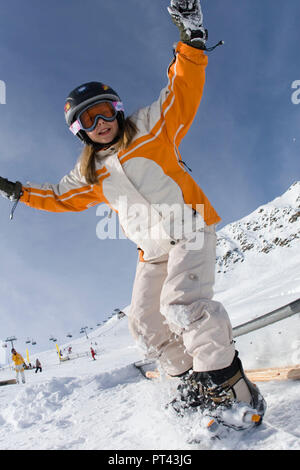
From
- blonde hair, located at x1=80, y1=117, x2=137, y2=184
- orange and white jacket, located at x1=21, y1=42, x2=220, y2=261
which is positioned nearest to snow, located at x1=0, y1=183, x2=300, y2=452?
orange and white jacket, located at x1=21, y1=42, x2=220, y2=261

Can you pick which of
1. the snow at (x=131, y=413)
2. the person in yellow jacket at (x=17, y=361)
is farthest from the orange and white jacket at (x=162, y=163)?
the person in yellow jacket at (x=17, y=361)

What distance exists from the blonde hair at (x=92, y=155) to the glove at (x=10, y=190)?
0.81m

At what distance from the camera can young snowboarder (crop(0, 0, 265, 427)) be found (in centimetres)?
205

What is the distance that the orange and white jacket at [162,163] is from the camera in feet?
8.11

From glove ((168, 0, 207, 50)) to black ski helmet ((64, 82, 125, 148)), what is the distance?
745mm

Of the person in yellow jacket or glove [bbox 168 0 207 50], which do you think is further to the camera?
the person in yellow jacket

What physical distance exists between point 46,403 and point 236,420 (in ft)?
9.95

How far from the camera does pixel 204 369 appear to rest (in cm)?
201

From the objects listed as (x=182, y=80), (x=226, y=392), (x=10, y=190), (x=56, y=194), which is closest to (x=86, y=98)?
(x=182, y=80)

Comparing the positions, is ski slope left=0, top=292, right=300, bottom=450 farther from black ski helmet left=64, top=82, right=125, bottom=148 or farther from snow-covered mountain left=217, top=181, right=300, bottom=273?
snow-covered mountain left=217, top=181, right=300, bottom=273

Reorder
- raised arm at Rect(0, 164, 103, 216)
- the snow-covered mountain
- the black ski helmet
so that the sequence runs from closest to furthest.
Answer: the black ski helmet
raised arm at Rect(0, 164, 103, 216)
the snow-covered mountain

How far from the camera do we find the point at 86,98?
2.66 m

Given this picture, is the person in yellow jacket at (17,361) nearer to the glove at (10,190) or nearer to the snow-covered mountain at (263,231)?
the glove at (10,190)

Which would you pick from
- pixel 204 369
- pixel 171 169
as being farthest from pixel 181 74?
pixel 204 369
